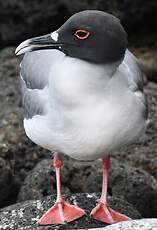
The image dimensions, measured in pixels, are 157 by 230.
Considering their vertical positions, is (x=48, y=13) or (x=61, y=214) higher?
(x=61, y=214)

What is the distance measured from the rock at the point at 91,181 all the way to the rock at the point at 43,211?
0.36 meters

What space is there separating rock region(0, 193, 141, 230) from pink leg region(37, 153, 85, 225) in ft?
0.15

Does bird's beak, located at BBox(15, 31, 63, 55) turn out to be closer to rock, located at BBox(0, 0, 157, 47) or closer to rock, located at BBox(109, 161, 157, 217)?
rock, located at BBox(109, 161, 157, 217)

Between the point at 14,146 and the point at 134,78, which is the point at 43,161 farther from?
the point at 134,78

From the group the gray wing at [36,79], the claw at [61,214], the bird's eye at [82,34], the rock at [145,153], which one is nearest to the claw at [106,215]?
the claw at [61,214]

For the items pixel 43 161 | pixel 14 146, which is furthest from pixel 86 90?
pixel 14 146

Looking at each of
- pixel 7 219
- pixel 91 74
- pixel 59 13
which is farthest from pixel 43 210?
pixel 59 13

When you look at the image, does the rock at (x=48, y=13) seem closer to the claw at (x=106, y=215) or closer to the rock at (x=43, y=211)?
the rock at (x=43, y=211)

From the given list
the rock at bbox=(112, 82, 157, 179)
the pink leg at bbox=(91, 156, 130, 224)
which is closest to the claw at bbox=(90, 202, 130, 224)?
the pink leg at bbox=(91, 156, 130, 224)

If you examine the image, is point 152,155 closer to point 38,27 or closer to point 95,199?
point 95,199

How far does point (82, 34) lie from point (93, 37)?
0.24 ft

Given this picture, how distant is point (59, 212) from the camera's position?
18.2ft

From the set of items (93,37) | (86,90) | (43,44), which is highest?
(93,37)

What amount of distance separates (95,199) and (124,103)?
1.22 meters
